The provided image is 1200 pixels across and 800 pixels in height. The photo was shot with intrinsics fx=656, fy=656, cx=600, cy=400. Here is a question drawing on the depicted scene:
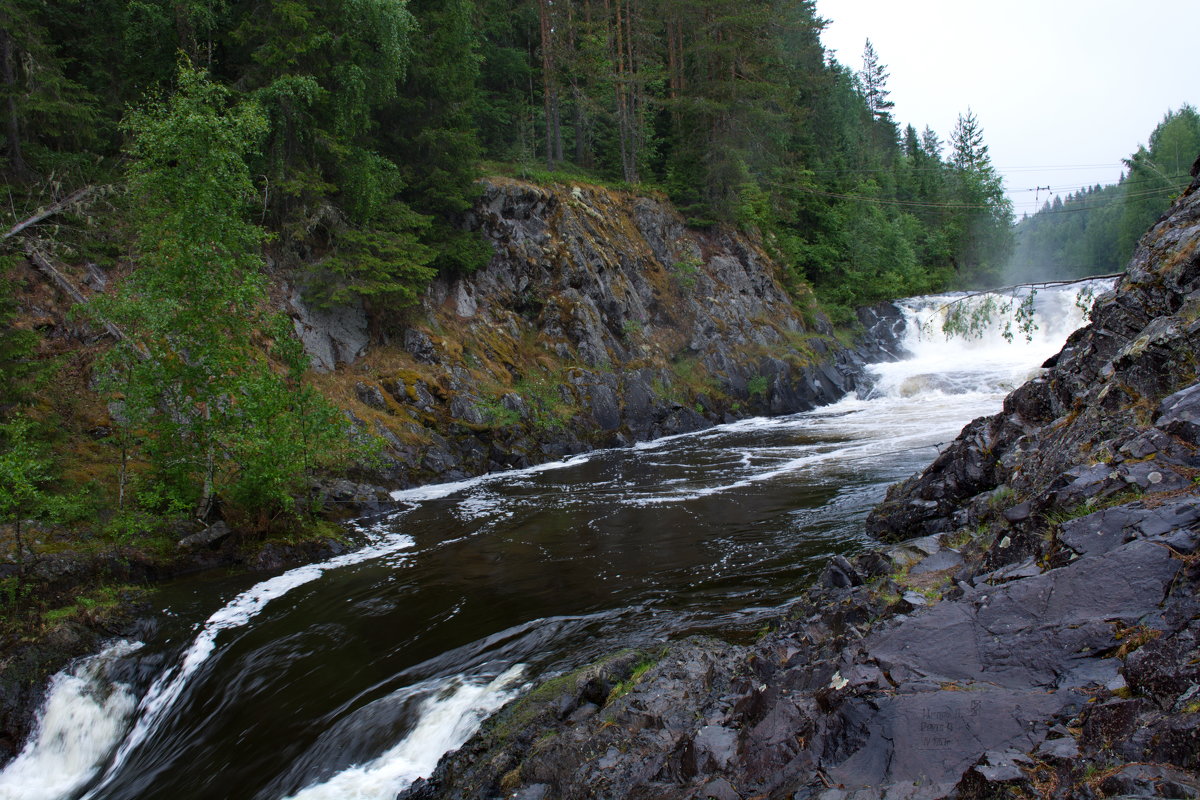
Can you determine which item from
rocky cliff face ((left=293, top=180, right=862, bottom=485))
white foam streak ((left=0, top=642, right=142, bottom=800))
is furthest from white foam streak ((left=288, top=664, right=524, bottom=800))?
rocky cliff face ((left=293, top=180, right=862, bottom=485))

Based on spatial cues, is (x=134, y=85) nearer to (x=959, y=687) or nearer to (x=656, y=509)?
(x=656, y=509)

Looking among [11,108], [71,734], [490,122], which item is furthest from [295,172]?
[71,734]

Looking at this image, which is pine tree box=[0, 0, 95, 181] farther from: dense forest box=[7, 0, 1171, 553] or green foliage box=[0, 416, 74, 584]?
green foliage box=[0, 416, 74, 584]

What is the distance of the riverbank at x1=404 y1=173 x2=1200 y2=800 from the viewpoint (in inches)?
113

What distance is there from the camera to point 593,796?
392 cm

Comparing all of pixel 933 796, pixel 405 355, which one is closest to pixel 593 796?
pixel 933 796

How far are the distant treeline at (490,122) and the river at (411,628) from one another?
32.0 ft

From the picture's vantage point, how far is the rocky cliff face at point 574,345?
17.7 meters

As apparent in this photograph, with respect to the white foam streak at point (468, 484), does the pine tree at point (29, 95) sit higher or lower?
higher

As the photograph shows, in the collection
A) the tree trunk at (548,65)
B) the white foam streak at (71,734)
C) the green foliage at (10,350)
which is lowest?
the white foam streak at (71,734)

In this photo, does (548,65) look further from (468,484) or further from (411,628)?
(411,628)

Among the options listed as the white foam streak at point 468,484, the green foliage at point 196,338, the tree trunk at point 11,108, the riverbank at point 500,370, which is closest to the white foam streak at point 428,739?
the riverbank at point 500,370

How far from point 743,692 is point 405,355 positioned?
1632 cm

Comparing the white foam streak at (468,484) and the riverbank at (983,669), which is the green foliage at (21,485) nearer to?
the white foam streak at (468,484)
